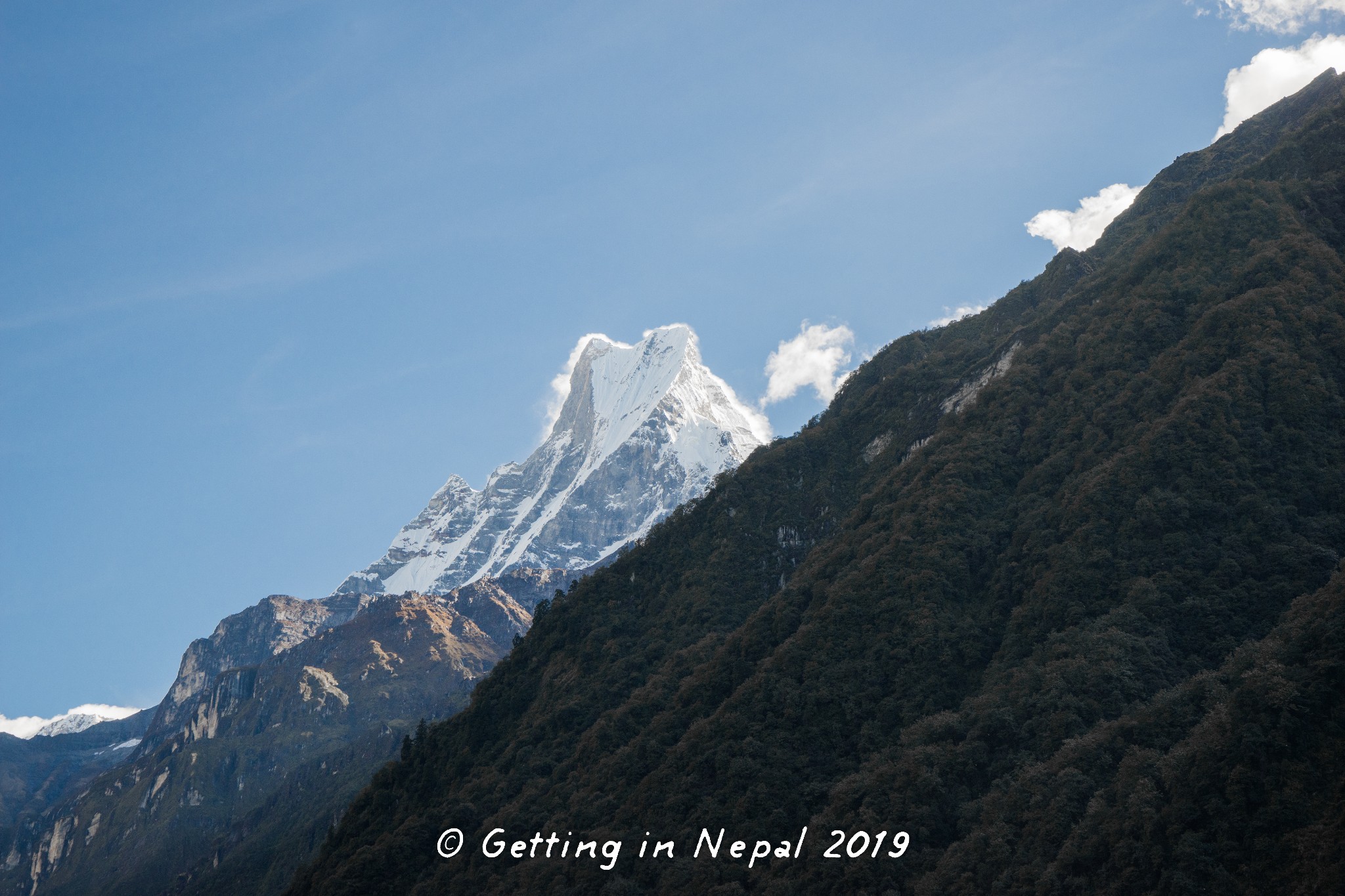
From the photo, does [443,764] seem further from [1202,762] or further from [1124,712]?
[1202,762]

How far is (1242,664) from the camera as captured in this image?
267 ft

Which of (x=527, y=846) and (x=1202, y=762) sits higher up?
(x=527, y=846)

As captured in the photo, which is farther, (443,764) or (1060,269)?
(1060,269)

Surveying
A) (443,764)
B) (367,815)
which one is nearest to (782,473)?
(443,764)

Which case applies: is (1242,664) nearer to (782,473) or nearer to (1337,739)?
(1337,739)

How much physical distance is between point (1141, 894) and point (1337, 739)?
52.5ft

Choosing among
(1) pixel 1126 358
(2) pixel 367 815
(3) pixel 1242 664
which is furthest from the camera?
(2) pixel 367 815

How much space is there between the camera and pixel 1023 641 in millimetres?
103312

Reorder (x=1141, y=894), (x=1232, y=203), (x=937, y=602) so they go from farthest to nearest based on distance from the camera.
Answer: (x=1232, y=203) → (x=937, y=602) → (x=1141, y=894)

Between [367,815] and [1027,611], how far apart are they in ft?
327

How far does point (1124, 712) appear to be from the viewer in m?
86.4

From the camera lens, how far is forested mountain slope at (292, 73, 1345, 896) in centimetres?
7381

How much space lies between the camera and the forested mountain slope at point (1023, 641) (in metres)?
73.8

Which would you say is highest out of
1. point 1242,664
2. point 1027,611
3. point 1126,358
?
point 1126,358
